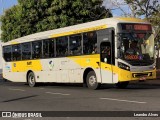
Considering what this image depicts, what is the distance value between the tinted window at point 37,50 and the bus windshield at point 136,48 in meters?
7.26

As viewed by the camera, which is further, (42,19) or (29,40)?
(42,19)

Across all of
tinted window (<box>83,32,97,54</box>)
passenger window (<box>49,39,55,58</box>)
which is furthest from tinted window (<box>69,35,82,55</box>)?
passenger window (<box>49,39,55,58</box>)

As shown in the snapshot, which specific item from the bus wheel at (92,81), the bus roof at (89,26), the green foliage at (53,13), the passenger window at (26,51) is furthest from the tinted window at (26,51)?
the green foliage at (53,13)

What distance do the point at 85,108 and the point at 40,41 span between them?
39.9 feet

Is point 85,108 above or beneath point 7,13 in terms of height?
beneath

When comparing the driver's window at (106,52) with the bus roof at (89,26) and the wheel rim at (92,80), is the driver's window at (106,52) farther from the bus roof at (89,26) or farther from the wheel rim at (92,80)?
the wheel rim at (92,80)

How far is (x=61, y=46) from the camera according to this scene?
76.2 feet

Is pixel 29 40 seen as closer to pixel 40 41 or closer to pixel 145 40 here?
pixel 40 41

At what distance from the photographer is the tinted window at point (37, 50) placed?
25.5m

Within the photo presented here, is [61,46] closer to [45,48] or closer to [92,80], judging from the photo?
[45,48]

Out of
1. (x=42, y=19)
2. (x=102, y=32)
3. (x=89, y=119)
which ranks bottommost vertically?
(x=89, y=119)

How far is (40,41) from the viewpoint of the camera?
2550 centimetres

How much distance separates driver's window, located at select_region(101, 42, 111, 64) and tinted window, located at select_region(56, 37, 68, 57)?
3.19 metres

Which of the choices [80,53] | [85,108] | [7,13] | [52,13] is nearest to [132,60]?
[80,53]
